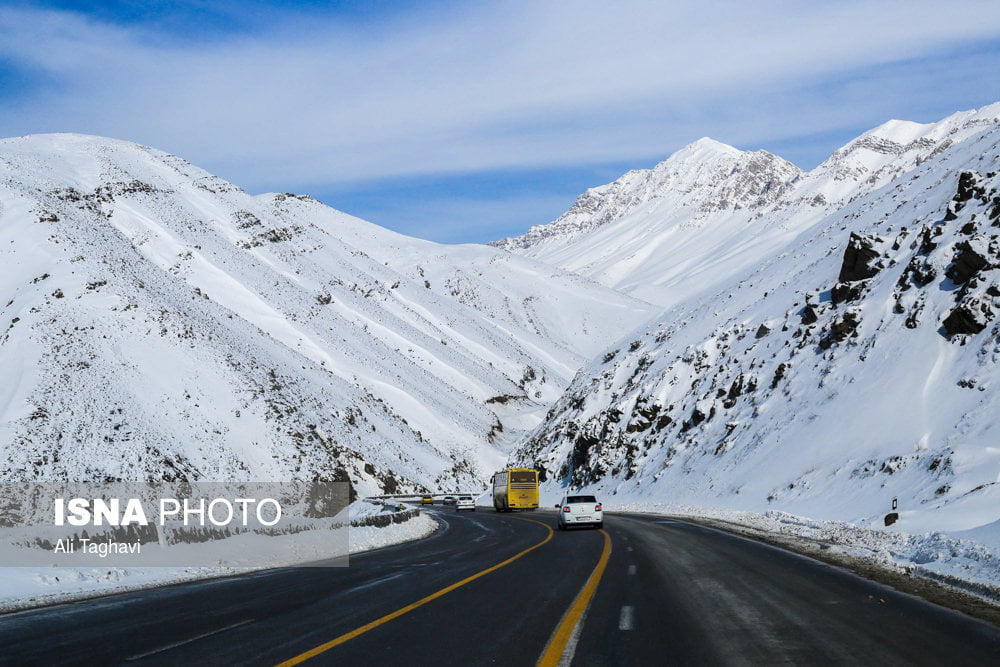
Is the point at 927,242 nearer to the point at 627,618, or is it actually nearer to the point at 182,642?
the point at 627,618

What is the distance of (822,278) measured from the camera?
59.2m

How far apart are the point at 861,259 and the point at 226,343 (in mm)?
47756

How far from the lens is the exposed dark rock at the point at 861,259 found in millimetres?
51938

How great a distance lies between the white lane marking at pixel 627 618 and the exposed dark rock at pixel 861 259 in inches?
1820

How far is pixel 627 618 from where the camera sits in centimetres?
1072

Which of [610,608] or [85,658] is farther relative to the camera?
[610,608]

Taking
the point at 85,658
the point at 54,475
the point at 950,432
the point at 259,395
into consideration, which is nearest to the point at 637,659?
the point at 85,658

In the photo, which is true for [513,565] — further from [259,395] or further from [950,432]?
[259,395]

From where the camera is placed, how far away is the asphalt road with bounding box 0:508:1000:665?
28.2 feet

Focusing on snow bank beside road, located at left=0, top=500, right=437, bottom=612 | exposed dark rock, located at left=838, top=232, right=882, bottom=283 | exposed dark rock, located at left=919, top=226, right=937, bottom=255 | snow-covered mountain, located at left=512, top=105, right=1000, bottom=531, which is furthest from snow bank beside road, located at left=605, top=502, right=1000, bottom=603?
exposed dark rock, located at left=838, top=232, right=882, bottom=283

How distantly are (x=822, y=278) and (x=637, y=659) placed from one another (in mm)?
55987

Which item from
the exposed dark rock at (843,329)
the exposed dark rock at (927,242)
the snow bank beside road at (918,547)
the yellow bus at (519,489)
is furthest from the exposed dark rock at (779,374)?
the snow bank beside road at (918,547)

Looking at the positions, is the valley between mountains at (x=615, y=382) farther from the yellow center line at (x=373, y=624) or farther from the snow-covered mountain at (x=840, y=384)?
the yellow center line at (x=373, y=624)

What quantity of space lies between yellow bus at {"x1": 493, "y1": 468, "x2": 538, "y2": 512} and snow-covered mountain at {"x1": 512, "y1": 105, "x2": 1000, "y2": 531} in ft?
22.2
